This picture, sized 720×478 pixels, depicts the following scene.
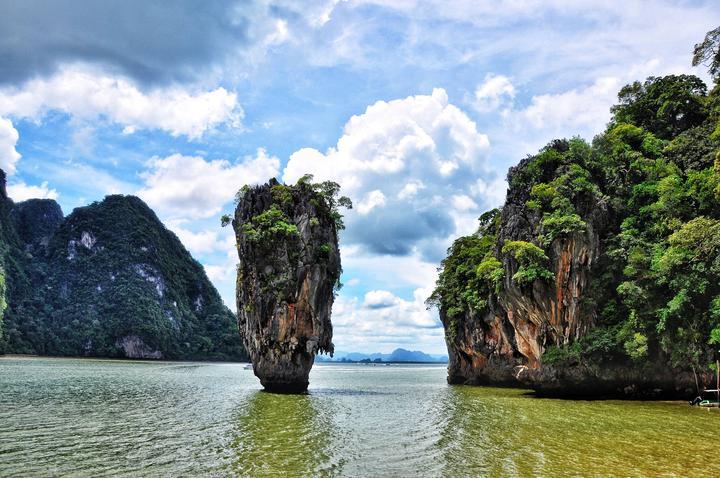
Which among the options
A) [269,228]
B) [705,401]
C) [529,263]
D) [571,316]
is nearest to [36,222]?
[269,228]

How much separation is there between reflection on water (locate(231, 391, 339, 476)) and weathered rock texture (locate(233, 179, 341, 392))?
678cm

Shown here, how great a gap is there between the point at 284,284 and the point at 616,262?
71.2 feet

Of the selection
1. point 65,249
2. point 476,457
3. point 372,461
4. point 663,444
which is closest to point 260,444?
point 372,461

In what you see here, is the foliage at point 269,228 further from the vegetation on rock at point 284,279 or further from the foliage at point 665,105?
the foliage at point 665,105

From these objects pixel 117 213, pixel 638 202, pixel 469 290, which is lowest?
pixel 469 290

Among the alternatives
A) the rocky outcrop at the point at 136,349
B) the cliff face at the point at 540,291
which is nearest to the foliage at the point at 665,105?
the cliff face at the point at 540,291

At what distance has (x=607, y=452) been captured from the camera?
558 inches

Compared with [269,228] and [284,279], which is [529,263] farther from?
[269,228]

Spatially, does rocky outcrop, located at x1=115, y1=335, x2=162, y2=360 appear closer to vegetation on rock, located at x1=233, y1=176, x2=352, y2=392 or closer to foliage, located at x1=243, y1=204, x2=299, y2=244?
vegetation on rock, located at x1=233, y1=176, x2=352, y2=392

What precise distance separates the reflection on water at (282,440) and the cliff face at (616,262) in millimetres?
15522

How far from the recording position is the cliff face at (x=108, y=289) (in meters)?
114

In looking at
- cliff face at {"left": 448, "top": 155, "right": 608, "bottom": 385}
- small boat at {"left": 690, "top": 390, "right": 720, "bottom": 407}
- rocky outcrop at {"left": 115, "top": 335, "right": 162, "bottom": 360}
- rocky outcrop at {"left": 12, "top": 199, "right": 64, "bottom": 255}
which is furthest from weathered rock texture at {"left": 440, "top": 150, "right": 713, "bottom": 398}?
rocky outcrop at {"left": 12, "top": 199, "right": 64, "bottom": 255}

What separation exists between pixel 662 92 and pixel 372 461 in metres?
38.7

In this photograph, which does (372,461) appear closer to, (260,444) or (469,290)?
(260,444)
